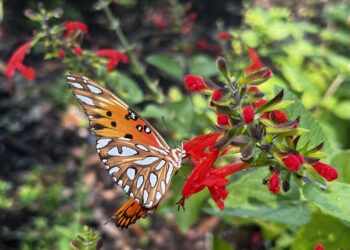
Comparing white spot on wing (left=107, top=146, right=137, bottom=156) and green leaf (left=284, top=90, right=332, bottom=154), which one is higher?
white spot on wing (left=107, top=146, right=137, bottom=156)

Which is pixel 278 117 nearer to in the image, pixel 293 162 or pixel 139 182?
pixel 293 162

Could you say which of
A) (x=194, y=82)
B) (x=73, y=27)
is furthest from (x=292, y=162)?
(x=73, y=27)

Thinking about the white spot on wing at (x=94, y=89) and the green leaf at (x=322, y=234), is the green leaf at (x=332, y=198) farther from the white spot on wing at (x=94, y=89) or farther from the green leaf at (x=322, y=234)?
the white spot on wing at (x=94, y=89)

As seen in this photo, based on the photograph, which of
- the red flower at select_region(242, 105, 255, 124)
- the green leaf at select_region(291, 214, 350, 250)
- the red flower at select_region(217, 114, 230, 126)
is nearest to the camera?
the red flower at select_region(242, 105, 255, 124)

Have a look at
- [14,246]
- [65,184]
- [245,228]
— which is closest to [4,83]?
[65,184]

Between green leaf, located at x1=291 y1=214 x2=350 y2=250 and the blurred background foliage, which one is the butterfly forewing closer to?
the blurred background foliage

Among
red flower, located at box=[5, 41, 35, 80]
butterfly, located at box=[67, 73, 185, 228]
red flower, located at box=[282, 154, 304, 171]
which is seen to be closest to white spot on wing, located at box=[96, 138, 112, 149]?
butterfly, located at box=[67, 73, 185, 228]
